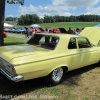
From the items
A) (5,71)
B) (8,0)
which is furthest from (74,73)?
(8,0)

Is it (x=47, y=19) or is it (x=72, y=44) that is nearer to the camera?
(x=72, y=44)

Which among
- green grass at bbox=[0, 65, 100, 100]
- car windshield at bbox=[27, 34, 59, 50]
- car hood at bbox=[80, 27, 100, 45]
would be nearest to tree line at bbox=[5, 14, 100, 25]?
car hood at bbox=[80, 27, 100, 45]

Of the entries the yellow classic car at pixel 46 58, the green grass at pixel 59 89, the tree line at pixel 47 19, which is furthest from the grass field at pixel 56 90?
the tree line at pixel 47 19

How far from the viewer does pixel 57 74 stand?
463 centimetres

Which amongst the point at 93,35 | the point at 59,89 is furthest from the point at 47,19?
the point at 59,89

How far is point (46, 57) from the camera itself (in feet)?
13.6

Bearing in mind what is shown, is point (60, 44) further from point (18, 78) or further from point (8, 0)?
point (8, 0)

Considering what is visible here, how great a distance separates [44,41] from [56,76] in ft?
4.60

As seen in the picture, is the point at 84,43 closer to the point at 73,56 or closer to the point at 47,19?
the point at 73,56

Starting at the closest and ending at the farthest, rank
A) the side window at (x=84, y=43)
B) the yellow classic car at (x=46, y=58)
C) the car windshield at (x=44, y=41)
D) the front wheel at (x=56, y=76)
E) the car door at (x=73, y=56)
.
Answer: the yellow classic car at (x=46, y=58) → the front wheel at (x=56, y=76) → the car door at (x=73, y=56) → the car windshield at (x=44, y=41) → the side window at (x=84, y=43)

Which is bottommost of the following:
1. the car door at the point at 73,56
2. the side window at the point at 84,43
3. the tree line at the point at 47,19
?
the car door at the point at 73,56

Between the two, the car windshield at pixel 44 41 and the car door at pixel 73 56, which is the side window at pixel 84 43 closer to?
the car door at pixel 73 56

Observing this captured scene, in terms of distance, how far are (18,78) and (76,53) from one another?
2.20 m

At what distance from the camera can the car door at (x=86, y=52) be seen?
17.5ft
